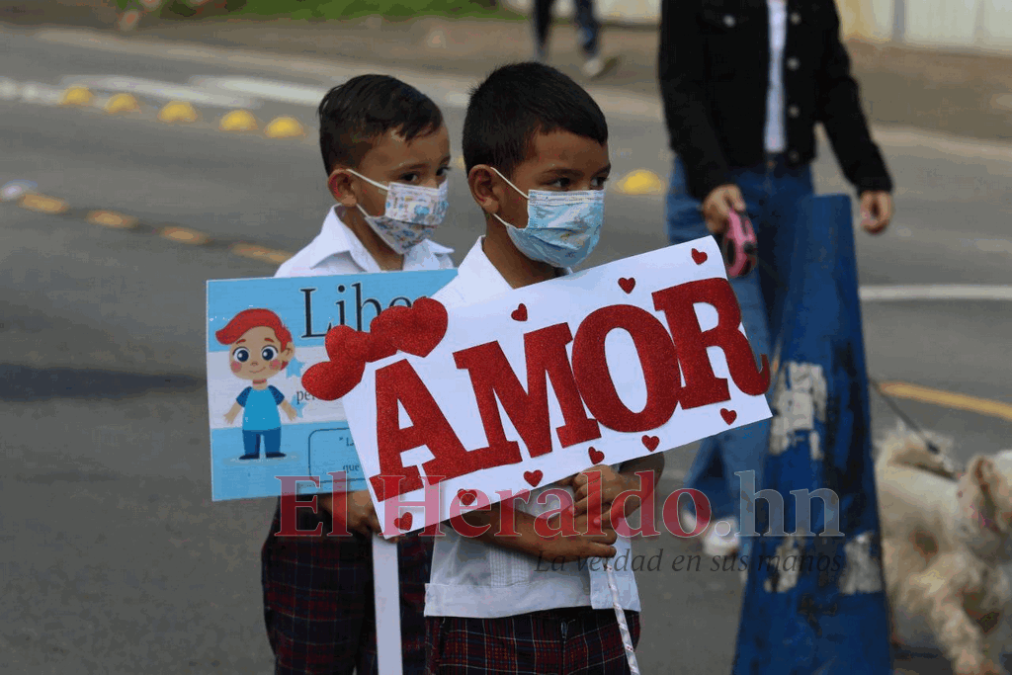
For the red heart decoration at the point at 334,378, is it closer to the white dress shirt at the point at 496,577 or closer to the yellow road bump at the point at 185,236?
the white dress shirt at the point at 496,577

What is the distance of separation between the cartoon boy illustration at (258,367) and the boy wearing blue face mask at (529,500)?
17.3 inches

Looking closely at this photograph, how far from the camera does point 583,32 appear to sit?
1997 centimetres

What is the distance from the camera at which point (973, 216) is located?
12.7 m

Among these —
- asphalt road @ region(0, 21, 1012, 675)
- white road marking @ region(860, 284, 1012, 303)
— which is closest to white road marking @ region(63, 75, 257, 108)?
asphalt road @ region(0, 21, 1012, 675)

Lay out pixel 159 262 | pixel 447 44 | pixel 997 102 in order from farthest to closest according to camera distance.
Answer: pixel 447 44 → pixel 997 102 → pixel 159 262

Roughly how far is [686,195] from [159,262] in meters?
5.82

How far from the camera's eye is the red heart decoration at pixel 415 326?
311 cm

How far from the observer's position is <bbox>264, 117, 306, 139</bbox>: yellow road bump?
632 inches

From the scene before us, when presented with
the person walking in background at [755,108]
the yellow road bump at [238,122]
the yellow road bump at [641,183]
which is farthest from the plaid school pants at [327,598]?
the yellow road bump at [238,122]

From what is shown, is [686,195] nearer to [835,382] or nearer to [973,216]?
[835,382]

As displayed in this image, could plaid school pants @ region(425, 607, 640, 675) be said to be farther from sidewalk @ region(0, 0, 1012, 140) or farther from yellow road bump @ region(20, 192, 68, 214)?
sidewalk @ region(0, 0, 1012, 140)

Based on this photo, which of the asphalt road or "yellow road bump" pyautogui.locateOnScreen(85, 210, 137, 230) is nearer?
the asphalt road

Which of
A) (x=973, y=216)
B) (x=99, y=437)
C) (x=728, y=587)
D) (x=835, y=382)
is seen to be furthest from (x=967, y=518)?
(x=973, y=216)

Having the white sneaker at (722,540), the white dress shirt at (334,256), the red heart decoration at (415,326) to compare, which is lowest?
the white sneaker at (722,540)
